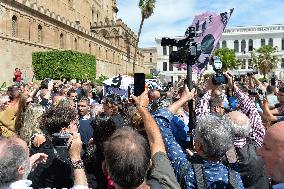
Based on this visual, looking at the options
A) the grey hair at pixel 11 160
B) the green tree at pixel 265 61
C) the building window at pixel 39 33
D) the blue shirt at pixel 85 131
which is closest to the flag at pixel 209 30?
the blue shirt at pixel 85 131

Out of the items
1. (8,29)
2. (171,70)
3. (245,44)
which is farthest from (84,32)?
(245,44)

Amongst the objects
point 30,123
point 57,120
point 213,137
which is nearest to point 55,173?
point 57,120

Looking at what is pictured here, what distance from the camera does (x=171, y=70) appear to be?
10506 centimetres

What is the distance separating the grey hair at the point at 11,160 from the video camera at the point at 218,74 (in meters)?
2.92

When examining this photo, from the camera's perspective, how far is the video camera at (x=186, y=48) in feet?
14.1

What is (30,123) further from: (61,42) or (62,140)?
(61,42)

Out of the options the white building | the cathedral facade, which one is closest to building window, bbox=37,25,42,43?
A: the cathedral facade

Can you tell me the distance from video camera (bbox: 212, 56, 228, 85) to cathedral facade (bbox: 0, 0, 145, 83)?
26351mm

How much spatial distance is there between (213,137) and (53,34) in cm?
3741

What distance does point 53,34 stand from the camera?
38906mm

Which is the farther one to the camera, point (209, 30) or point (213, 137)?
point (209, 30)

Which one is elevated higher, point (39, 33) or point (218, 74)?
point (39, 33)

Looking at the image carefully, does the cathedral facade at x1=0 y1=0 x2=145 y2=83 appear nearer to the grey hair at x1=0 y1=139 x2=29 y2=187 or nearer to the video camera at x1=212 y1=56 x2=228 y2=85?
the video camera at x1=212 y1=56 x2=228 y2=85

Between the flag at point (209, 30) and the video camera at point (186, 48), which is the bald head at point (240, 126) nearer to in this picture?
the video camera at point (186, 48)
